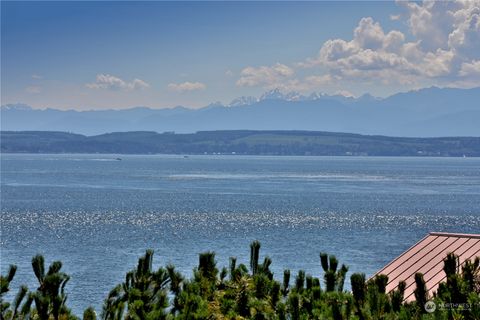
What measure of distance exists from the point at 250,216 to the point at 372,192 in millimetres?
75037

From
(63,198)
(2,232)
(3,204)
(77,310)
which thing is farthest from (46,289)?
(63,198)

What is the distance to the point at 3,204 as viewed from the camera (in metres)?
157

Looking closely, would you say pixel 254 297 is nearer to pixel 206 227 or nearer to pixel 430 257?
pixel 430 257

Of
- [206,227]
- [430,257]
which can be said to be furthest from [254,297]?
[206,227]

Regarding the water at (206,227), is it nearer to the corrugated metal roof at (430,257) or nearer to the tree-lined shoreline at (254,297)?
the corrugated metal roof at (430,257)

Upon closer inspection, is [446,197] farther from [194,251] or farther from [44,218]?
[194,251]

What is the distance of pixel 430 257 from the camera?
33781 mm

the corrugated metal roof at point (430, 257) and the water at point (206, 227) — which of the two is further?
the water at point (206, 227)

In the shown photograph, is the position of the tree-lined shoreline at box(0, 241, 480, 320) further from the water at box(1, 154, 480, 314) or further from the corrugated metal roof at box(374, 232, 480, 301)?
the water at box(1, 154, 480, 314)

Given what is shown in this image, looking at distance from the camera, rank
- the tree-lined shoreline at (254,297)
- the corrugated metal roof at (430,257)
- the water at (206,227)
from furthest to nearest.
A: the water at (206,227), the corrugated metal roof at (430,257), the tree-lined shoreline at (254,297)

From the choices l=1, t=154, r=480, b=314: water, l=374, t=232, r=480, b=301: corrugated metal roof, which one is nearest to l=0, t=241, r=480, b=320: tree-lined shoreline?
l=374, t=232, r=480, b=301: corrugated metal roof

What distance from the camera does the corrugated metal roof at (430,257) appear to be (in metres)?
32.2

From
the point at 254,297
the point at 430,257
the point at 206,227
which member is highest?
the point at 430,257

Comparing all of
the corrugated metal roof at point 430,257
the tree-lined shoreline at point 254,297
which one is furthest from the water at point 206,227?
the tree-lined shoreline at point 254,297
